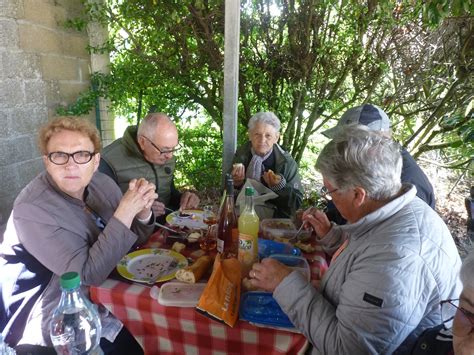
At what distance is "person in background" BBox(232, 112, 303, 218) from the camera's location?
3002 mm

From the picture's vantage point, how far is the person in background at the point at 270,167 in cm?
300

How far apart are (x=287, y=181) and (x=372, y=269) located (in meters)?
2.04

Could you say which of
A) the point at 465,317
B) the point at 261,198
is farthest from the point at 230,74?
the point at 465,317

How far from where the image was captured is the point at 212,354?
137cm

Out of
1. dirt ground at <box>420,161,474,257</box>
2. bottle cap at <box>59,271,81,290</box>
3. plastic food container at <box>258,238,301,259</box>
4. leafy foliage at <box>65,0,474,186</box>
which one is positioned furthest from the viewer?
dirt ground at <box>420,161,474,257</box>

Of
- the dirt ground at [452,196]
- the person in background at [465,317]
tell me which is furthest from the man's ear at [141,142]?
the dirt ground at [452,196]

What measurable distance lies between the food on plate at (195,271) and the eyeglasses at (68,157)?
0.76 m

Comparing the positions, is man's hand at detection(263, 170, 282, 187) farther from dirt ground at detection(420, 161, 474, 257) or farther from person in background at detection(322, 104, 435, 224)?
dirt ground at detection(420, 161, 474, 257)

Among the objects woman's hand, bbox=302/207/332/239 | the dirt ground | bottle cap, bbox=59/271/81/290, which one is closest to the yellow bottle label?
woman's hand, bbox=302/207/332/239

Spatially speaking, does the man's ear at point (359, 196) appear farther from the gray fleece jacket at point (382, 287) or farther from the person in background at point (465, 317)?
the person in background at point (465, 317)

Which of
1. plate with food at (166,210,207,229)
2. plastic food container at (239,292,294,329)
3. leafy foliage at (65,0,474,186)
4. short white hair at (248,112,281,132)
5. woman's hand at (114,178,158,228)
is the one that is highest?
leafy foliage at (65,0,474,186)

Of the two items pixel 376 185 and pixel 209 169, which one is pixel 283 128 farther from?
pixel 376 185

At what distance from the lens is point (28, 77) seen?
3.09 metres

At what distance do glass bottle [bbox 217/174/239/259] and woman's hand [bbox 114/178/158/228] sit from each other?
0.39m
